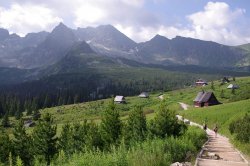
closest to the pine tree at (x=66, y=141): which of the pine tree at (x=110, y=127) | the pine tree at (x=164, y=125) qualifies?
the pine tree at (x=110, y=127)

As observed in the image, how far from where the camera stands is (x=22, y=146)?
62438 millimetres

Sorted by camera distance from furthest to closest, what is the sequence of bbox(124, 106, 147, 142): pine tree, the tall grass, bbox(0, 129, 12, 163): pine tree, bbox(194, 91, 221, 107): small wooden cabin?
bbox(194, 91, 221, 107): small wooden cabin → bbox(0, 129, 12, 163): pine tree → bbox(124, 106, 147, 142): pine tree → the tall grass

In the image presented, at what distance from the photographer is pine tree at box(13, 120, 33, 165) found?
60803mm

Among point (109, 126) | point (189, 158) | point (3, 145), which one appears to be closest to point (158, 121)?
point (189, 158)

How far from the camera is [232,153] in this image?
32344mm

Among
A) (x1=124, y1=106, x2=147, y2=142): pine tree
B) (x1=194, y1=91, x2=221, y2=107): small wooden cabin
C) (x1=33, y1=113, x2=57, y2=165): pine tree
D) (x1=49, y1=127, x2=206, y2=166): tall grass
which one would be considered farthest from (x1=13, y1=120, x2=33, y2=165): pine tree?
(x1=194, y1=91, x2=221, y2=107): small wooden cabin

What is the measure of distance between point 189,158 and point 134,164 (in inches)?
340

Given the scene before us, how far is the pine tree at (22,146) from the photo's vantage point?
6080 cm

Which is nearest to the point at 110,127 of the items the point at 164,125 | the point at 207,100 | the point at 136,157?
the point at 164,125

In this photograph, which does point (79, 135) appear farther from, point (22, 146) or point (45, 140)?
point (22, 146)

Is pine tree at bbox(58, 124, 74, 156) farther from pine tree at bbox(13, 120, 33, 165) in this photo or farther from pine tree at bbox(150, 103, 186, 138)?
pine tree at bbox(150, 103, 186, 138)

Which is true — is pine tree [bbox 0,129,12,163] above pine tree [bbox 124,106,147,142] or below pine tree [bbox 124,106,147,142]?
below

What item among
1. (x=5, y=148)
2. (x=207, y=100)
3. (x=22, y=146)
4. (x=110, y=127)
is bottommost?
(x=22, y=146)

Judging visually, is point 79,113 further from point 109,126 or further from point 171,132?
point 171,132
